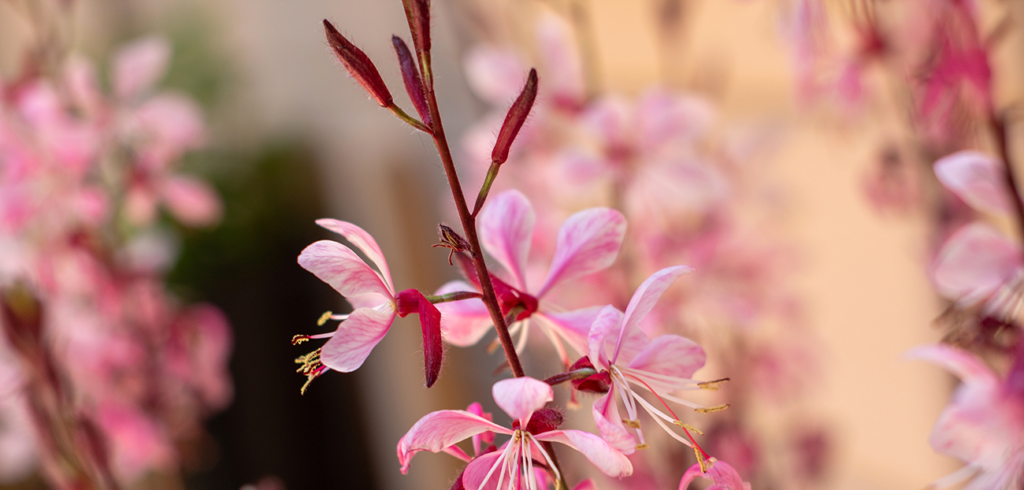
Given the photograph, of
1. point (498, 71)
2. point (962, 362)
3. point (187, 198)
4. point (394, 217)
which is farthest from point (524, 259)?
point (394, 217)

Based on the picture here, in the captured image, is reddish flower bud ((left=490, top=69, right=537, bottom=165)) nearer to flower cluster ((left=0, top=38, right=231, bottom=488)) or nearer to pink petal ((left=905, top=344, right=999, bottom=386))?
pink petal ((left=905, top=344, right=999, bottom=386))

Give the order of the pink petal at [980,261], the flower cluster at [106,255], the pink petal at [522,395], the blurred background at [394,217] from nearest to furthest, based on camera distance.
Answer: the pink petal at [522,395] < the pink petal at [980,261] < the flower cluster at [106,255] < the blurred background at [394,217]

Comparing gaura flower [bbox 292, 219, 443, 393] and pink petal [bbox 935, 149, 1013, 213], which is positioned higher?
gaura flower [bbox 292, 219, 443, 393]

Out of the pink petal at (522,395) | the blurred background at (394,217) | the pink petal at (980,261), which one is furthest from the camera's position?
the blurred background at (394,217)

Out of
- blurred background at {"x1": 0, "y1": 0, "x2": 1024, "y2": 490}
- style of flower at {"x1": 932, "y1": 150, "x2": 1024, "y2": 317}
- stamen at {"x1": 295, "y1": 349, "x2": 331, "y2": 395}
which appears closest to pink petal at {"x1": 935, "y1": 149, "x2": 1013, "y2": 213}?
style of flower at {"x1": 932, "y1": 150, "x2": 1024, "y2": 317}

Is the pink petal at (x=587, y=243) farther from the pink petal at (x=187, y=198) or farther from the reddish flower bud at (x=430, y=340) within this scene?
the pink petal at (x=187, y=198)

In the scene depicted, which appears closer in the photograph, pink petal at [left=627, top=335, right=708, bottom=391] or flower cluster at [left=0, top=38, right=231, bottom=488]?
pink petal at [left=627, top=335, right=708, bottom=391]

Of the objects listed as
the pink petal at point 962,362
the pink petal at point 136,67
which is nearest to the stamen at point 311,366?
the pink petal at point 962,362
